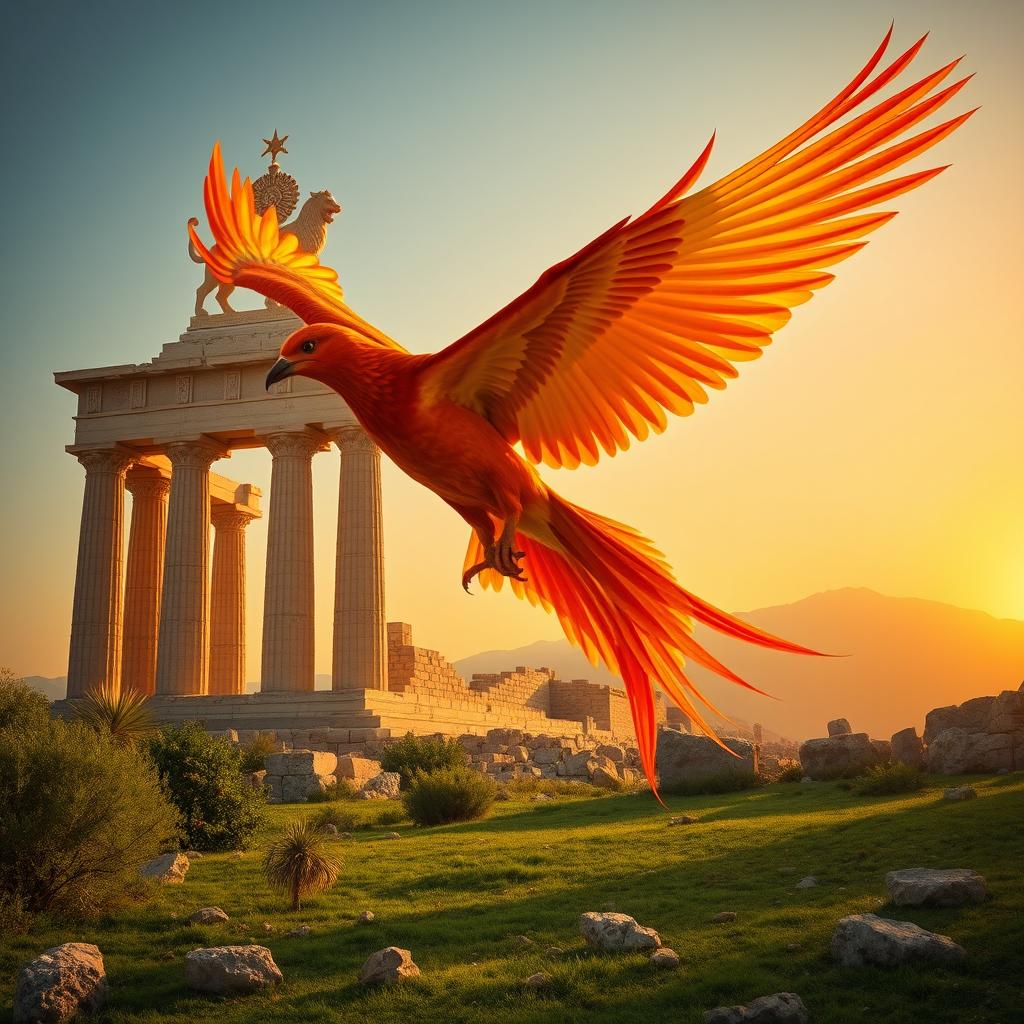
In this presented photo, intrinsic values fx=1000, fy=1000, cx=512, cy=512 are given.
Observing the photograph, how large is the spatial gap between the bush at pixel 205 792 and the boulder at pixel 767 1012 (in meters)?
11.6

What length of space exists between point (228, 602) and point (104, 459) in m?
7.85

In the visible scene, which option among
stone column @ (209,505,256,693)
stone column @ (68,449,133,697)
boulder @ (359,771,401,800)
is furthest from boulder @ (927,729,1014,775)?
stone column @ (209,505,256,693)

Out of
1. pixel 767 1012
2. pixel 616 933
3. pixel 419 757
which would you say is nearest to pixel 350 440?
pixel 419 757

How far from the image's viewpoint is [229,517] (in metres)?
44.2

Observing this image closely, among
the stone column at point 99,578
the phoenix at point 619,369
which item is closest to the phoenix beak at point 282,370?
the phoenix at point 619,369

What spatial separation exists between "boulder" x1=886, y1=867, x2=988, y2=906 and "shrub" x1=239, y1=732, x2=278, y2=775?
17.3 meters

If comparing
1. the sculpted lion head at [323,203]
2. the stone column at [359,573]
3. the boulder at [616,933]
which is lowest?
the boulder at [616,933]

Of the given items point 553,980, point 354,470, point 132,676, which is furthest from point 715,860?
point 132,676

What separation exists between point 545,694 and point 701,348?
54.5m

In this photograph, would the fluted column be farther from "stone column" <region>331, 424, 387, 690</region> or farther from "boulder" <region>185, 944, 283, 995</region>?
"boulder" <region>185, 944, 283, 995</region>

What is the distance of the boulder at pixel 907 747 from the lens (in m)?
20.8

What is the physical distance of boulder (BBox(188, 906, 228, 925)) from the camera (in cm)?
1186

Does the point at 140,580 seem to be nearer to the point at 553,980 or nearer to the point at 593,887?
the point at 593,887

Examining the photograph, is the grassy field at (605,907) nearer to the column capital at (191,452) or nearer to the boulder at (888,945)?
the boulder at (888,945)
